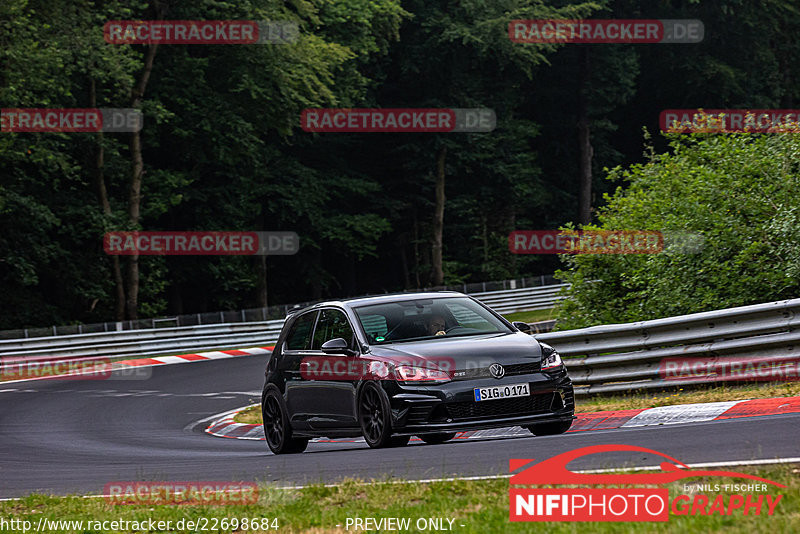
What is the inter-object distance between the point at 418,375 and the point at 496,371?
0.67 metres

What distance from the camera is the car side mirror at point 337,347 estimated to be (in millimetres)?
11070

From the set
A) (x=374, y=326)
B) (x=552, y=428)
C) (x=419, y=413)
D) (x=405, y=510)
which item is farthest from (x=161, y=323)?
(x=405, y=510)

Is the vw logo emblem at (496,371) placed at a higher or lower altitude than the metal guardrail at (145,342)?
higher

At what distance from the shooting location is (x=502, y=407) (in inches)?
407

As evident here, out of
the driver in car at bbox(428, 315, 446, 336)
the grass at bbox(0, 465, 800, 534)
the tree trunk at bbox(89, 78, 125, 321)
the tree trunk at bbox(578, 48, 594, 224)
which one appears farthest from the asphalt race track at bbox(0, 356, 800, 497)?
the tree trunk at bbox(578, 48, 594, 224)

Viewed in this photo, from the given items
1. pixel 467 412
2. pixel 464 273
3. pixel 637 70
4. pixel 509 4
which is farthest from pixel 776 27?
pixel 467 412

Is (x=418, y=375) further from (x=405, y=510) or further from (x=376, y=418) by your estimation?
(x=405, y=510)

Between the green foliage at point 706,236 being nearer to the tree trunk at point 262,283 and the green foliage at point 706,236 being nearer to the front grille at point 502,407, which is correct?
the front grille at point 502,407

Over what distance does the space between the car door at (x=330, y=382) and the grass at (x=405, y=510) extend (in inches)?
114

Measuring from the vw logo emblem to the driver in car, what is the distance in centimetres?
95

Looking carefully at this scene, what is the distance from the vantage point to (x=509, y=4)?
52906 mm

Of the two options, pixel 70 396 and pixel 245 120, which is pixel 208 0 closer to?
A: pixel 245 120

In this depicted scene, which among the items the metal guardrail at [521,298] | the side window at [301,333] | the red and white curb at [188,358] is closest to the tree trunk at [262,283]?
the metal guardrail at [521,298]

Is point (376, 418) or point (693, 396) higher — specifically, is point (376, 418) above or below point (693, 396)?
above
